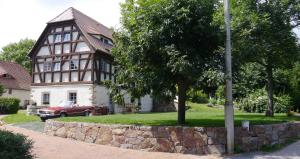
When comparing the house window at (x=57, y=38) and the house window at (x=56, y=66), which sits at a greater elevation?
the house window at (x=57, y=38)

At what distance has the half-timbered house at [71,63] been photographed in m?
32.5

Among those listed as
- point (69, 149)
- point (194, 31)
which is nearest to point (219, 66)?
point (194, 31)

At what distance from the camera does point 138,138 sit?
1300 cm

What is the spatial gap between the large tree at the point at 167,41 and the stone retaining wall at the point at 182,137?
177 cm

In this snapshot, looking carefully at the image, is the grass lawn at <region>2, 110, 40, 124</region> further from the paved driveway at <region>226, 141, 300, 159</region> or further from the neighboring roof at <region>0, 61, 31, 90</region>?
the neighboring roof at <region>0, 61, 31, 90</region>

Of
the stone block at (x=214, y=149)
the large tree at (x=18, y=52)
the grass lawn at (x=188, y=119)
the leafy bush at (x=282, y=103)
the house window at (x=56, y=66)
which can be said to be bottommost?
the stone block at (x=214, y=149)

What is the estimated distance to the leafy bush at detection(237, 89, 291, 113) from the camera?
26859 mm

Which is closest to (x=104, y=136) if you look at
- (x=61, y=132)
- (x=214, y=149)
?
(x=61, y=132)

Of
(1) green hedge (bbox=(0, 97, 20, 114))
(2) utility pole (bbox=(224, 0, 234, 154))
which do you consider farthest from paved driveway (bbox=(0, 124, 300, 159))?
(1) green hedge (bbox=(0, 97, 20, 114))

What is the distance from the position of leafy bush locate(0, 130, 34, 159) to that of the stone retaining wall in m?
6.19

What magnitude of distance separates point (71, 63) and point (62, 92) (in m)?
2.88

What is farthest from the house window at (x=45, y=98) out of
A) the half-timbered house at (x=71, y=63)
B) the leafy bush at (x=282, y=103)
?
the leafy bush at (x=282, y=103)

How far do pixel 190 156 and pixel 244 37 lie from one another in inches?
198

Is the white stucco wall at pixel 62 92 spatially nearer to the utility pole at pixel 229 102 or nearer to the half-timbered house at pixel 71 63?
the half-timbered house at pixel 71 63
